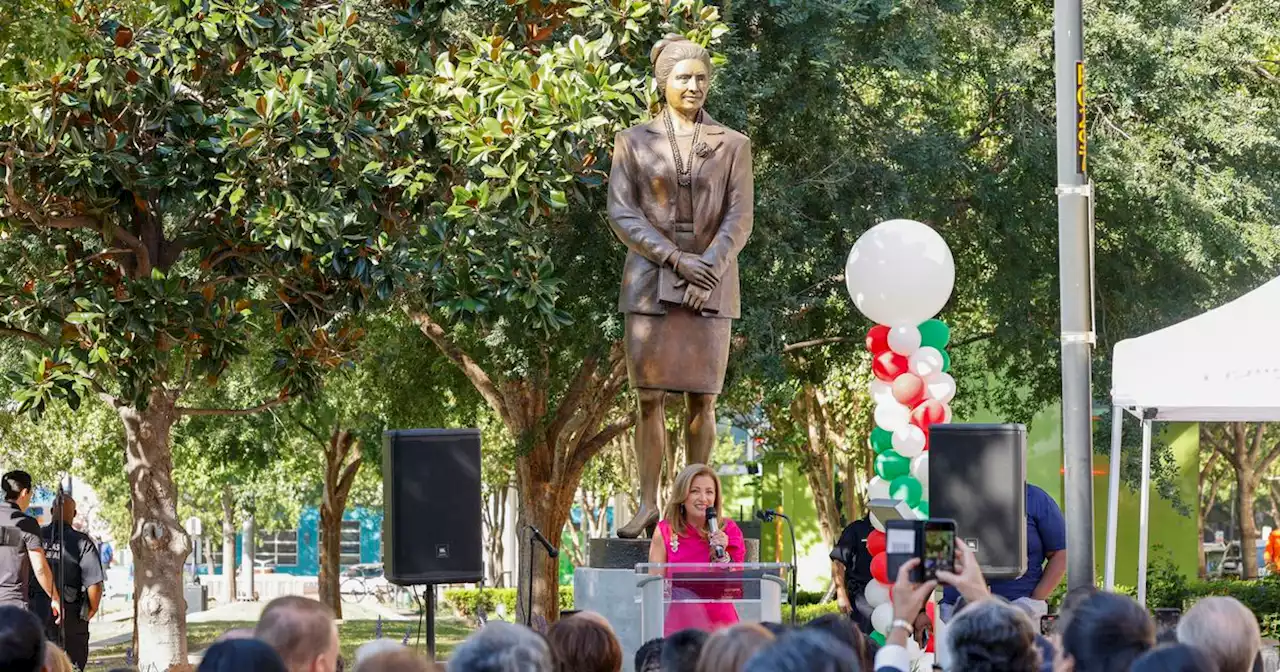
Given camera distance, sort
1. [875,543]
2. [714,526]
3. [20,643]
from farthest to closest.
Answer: [875,543] → [714,526] → [20,643]

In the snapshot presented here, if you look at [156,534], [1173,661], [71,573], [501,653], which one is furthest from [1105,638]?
[156,534]

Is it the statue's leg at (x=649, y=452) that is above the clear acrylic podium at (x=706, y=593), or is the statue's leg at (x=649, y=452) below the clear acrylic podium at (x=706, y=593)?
above

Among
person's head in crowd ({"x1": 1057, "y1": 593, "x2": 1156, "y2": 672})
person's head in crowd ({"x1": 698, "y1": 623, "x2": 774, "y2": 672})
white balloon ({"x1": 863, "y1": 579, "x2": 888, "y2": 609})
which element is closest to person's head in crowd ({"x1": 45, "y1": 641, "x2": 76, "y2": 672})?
person's head in crowd ({"x1": 698, "y1": 623, "x2": 774, "y2": 672})

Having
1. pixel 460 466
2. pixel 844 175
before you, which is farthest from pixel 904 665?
pixel 844 175

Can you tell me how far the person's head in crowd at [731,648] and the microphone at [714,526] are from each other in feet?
12.0

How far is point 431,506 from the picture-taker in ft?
26.9

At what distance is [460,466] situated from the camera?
8219mm

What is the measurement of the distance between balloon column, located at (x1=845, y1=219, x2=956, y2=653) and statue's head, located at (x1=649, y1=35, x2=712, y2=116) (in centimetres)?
162

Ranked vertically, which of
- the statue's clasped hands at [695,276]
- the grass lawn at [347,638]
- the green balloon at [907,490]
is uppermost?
the statue's clasped hands at [695,276]

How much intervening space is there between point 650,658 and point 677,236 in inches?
179

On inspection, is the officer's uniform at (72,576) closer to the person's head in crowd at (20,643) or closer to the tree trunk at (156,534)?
the tree trunk at (156,534)

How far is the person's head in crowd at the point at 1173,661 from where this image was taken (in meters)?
4.07

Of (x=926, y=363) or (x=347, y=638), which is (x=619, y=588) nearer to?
(x=926, y=363)

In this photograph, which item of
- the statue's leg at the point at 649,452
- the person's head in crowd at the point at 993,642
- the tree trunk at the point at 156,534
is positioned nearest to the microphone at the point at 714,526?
the statue's leg at the point at 649,452
